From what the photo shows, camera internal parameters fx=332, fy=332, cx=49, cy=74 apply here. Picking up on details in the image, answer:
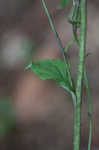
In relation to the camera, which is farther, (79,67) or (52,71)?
(52,71)

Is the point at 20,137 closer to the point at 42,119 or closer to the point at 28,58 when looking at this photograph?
the point at 42,119

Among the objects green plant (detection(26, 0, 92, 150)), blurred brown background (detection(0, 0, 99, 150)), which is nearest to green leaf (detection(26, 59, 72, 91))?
green plant (detection(26, 0, 92, 150))

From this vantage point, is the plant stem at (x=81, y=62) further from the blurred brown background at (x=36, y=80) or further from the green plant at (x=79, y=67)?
the blurred brown background at (x=36, y=80)

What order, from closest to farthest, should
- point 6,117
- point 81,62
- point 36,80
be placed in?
point 81,62
point 6,117
point 36,80

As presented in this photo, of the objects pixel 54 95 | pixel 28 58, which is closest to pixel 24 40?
pixel 28 58

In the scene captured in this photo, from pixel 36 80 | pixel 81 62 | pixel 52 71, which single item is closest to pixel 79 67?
pixel 81 62

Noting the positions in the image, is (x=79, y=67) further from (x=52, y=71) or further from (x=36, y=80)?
(x=36, y=80)
